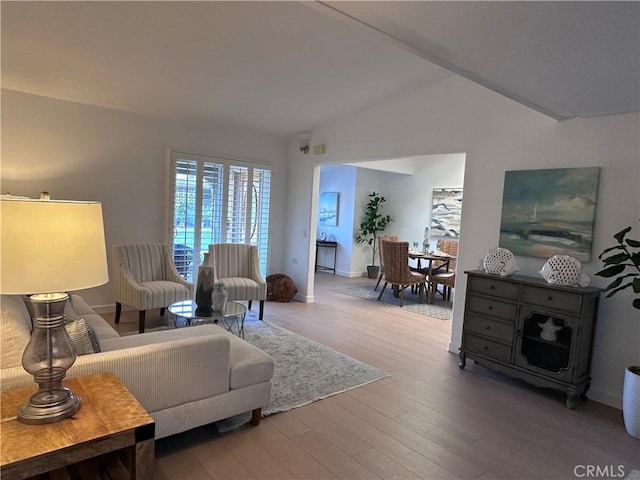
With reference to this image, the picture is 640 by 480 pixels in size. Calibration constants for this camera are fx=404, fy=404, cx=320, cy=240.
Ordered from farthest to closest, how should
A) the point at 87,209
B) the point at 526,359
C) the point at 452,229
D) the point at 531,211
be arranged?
the point at 452,229
the point at 531,211
the point at 526,359
the point at 87,209

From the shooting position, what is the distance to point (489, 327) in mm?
3580

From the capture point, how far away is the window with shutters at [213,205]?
5301 mm

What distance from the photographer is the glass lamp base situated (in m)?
1.49

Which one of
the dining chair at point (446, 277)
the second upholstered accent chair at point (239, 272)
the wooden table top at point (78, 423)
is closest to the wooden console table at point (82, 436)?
the wooden table top at point (78, 423)

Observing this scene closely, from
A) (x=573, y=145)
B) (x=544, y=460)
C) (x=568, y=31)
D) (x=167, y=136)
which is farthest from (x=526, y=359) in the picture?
(x=167, y=136)

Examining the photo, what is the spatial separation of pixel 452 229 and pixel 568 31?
6549 millimetres

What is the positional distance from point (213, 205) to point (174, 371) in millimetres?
3685

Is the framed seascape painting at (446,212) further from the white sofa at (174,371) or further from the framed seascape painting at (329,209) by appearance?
the white sofa at (174,371)

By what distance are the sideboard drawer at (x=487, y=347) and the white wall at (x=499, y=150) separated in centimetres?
46

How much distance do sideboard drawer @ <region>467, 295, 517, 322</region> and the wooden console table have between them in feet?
9.64

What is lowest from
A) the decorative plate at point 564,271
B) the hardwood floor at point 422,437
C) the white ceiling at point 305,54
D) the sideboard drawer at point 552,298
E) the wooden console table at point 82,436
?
the hardwood floor at point 422,437

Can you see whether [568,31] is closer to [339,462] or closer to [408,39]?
[408,39]

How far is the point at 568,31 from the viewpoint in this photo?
1.93m

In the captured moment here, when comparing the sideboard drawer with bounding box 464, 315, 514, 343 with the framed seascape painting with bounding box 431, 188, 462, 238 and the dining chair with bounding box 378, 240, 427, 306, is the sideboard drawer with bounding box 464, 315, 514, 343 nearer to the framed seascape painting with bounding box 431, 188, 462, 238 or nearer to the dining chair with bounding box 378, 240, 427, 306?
the dining chair with bounding box 378, 240, 427, 306
